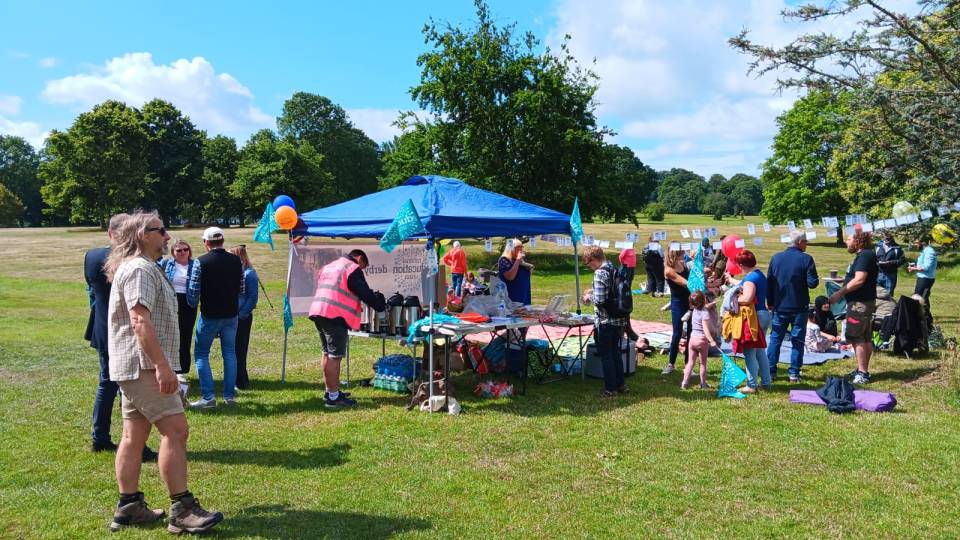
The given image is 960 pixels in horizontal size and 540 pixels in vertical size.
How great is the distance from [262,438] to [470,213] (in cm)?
298

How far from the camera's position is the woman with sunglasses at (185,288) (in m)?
6.23

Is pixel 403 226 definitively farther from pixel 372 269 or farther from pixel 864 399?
pixel 864 399

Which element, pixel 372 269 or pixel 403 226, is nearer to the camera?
pixel 403 226

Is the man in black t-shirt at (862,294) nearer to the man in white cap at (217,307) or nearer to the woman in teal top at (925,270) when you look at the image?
the woman in teal top at (925,270)

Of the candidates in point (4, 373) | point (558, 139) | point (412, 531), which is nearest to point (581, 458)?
point (412, 531)

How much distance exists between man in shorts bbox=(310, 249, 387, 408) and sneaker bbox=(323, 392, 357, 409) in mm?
24

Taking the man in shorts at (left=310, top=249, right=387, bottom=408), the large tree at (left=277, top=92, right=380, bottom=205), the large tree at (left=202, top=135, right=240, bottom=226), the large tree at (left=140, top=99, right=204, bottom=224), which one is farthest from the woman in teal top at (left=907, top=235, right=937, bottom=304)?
the large tree at (left=277, top=92, right=380, bottom=205)

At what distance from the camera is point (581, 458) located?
5016 mm

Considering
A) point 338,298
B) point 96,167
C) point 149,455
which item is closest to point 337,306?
point 338,298

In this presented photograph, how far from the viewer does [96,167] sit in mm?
45875

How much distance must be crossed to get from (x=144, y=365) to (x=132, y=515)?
3.17 ft

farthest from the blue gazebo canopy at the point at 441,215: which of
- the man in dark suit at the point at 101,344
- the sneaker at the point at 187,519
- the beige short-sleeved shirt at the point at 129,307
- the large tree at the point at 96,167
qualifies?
the large tree at the point at 96,167

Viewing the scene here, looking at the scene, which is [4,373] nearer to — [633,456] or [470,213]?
[470,213]

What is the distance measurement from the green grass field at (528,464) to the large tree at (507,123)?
1746cm
